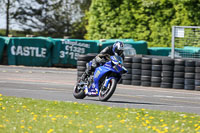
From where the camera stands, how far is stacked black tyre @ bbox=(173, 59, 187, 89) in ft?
54.5

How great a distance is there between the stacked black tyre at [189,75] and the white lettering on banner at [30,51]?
12.5 m

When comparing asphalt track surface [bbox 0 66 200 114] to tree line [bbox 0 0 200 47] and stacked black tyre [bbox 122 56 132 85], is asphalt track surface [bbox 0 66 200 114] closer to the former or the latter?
stacked black tyre [bbox 122 56 132 85]

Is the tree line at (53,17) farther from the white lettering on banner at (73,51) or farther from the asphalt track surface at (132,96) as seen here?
the asphalt track surface at (132,96)

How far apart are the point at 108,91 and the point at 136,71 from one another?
20.5 ft

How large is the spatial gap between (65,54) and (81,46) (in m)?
1.04

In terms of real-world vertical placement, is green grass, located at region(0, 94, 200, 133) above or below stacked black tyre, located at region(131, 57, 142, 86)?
below

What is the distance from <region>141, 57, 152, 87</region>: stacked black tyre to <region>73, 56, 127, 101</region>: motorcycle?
5281mm

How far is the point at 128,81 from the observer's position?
17.7 metres

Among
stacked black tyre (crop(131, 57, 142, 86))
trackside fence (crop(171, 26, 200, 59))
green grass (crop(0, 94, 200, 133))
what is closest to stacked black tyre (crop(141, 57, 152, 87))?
stacked black tyre (crop(131, 57, 142, 86))

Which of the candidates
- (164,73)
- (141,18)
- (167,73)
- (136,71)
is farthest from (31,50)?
(167,73)

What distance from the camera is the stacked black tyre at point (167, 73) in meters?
16.8

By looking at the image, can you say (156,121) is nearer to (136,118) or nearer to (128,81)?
(136,118)

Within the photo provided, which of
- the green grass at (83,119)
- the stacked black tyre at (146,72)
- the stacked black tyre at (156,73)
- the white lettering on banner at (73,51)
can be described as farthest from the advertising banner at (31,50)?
the green grass at (83,119)

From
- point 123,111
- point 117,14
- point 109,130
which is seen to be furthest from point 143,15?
point 109,130
